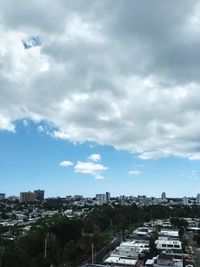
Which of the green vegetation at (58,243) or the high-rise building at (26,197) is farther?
the high-rise building at (26,197)

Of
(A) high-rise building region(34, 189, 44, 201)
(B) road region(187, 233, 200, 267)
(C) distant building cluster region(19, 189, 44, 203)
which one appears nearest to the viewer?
(B) road region(187, 233, 200, 267)

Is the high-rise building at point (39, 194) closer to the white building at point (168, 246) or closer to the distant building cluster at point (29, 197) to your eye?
the distant building cluster at point (29, 197)

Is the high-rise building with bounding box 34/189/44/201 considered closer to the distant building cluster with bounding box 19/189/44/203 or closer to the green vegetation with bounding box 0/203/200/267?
the distant building cluster with bounding box 19/189/44/203

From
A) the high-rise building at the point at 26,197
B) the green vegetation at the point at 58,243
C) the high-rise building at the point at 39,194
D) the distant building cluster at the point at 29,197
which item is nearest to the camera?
the green vegetation at the point at 58,243

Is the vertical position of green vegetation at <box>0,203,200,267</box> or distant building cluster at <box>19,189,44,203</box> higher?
distant building cluster at <box>19,189,44,203</box>

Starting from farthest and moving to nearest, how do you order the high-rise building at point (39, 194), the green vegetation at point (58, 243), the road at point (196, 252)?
1. the high-rise building at point (39, 194)
2. the road at point (196, 252)
3. the green vegetation at point (58, 243)

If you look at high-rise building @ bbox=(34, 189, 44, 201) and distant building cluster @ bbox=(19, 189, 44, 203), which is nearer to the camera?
distant building cluster @ bbox=(19, 189, 44, 203)

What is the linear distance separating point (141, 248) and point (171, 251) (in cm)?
340

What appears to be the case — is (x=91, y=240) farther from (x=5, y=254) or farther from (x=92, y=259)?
(x=5, y=254)

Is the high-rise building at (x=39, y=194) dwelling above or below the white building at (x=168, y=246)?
above

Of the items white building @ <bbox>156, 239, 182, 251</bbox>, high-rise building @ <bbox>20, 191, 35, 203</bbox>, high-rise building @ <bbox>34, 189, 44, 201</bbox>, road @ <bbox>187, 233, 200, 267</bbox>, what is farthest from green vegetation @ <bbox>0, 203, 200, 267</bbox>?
high-rise building @ <bbox>34, 189, 44, 201</bbox>

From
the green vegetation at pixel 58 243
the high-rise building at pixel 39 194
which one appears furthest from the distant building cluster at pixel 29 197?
the green vegetation at pixel 58 243

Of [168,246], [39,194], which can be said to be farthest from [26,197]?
[168,246]

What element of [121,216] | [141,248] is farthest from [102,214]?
[141,248]
